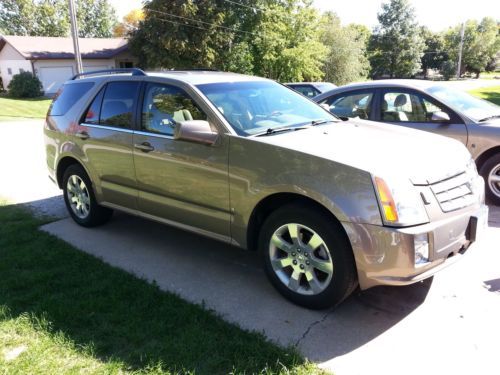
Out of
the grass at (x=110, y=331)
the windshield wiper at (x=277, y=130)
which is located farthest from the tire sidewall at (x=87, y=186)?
the windshield wiper at (x=277, y=130)

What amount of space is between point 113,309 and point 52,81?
3770 centimetres

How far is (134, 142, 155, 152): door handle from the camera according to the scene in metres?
4.31

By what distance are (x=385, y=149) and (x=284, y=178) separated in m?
0.82

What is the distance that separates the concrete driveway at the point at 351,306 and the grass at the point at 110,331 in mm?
213

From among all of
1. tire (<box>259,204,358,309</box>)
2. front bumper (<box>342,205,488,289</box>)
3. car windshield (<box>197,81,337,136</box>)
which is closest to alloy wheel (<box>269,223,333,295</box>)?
tire (<box>259,204,358,309</box>)

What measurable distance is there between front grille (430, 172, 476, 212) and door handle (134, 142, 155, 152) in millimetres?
2573

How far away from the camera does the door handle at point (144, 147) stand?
431 cm

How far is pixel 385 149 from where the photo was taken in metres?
3.43

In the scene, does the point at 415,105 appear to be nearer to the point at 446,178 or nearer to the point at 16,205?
the point at 446,178

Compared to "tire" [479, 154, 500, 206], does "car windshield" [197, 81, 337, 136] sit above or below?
above

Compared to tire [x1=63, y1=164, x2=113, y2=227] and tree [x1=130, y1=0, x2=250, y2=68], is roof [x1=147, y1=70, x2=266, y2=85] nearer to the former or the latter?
tire [x1=63, y1=164, x2=113, y2=227]

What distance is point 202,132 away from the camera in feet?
12.2

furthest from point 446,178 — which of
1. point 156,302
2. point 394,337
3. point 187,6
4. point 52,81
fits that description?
point 52,81

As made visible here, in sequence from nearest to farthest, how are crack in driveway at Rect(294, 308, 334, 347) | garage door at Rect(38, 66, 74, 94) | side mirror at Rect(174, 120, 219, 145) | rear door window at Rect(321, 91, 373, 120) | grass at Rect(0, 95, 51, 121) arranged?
1. crack in driveway at Rect(294, 308, 334, 347)
2. side mirror at Rect(174, 120, 219, 145)
3. rear door window at Rect(321, 91, 373, 120)
4. grass at Rect(0, 95, 51, 121)
5. garage door at Rect(38, 66, 74, 94)
